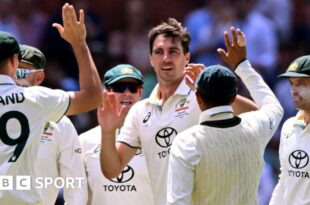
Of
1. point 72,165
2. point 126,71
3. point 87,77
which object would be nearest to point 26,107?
point 87,77

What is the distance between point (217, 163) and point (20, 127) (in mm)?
1267

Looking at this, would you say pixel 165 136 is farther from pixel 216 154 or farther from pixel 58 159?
pixel 216 154

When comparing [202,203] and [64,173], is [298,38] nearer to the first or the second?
[64,173]

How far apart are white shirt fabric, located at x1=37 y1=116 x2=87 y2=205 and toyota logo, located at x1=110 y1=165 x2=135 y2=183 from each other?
0.26m

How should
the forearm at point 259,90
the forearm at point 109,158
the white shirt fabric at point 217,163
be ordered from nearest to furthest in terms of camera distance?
the white shirt fabric at point 217,163, the forearm at point 259,90, the forearm at point 109,158

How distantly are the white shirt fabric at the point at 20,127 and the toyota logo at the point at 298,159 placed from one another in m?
1.99

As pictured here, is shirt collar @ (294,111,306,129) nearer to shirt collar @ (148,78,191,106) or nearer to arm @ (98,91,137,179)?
shirt collar @ (148,78,191,106)

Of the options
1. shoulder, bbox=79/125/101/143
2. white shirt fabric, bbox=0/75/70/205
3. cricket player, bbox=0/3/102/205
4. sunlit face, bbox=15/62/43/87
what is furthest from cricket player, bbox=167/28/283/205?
shoulder, bbox=79/125/101/143

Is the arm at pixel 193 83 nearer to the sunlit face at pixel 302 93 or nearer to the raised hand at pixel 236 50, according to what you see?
the raised hand at pixel 236 50

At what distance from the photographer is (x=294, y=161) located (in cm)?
834

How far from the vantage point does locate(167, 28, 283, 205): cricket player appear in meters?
6.81

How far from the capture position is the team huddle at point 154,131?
272 inches

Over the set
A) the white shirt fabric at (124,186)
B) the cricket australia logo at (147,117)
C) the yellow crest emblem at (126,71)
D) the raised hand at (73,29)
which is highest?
the raised hand at (73,29)

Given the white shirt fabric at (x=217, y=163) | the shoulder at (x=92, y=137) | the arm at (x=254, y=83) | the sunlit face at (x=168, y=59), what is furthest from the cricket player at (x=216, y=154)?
the shoulder at (x=92, y=137)
